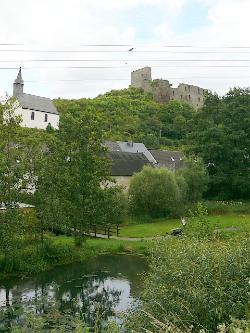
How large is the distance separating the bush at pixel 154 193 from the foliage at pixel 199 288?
29.5 metres

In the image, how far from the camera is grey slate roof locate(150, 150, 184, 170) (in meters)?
68.6

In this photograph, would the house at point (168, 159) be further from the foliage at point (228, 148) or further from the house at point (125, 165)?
the foliage at point (228, 148)

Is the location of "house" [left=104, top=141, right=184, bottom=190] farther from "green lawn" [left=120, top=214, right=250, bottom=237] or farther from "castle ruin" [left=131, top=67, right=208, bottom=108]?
"castle ruin" [left=131, top=67, right=208, bottom=108]

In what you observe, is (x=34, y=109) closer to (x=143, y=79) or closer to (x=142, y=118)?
(x=142, y=118)

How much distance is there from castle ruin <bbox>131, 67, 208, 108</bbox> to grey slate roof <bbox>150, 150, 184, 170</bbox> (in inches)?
1677

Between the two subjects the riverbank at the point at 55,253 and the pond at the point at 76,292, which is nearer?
the pond at the point at 76,292

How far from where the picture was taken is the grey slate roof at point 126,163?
5566 cm

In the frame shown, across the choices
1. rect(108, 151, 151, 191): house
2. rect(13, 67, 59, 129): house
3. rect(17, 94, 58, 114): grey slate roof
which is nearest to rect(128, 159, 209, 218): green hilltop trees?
rect(108, 151, 151, 191): house

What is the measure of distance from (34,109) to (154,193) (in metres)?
36.9

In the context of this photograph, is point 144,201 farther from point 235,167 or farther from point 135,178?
point 235,167

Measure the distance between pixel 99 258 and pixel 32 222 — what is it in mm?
5423

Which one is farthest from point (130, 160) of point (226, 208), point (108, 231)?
point (108, 231)

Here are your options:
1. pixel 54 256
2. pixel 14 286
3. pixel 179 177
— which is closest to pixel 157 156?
pixel 179 177

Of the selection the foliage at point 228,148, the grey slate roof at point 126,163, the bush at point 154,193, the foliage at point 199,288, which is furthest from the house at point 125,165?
the foliage at point 199,288
